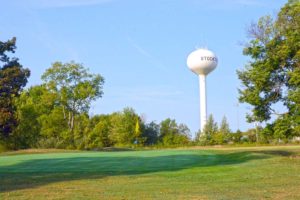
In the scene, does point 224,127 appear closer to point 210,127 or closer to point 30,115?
point 210,127

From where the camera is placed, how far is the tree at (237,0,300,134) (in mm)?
29094

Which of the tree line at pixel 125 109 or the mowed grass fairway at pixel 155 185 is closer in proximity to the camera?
the mowed grass fairway at pixel 155 185

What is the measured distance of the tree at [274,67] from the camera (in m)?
29.1

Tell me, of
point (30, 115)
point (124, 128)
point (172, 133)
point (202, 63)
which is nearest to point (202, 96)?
point (202, 63)

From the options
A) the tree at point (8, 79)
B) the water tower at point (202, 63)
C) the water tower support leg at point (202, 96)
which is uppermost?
the water tower at point (202, 63)

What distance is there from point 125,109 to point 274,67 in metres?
51.6

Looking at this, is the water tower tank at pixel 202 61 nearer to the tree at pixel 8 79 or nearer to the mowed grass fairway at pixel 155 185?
the tree at pixel 8 79

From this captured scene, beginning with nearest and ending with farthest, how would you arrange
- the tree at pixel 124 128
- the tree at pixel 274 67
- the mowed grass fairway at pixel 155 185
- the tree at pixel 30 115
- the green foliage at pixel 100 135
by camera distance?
the mowed grass fairway at pixel 155 185 → the tree at pixel 274 67 → the tree at pixel 30 115 → the green foliage at pixel 100 135 → the tree at pixel 124 128

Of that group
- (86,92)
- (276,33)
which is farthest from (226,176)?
(86,92)

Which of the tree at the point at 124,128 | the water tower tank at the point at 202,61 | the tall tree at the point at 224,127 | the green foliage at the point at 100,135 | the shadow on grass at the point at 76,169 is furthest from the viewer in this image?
the water tower tank at the point at 202,61

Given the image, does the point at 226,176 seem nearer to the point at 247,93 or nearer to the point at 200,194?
the point at 200,194

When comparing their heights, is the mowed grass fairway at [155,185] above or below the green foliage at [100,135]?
below

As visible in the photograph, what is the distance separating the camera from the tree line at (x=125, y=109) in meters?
29.7

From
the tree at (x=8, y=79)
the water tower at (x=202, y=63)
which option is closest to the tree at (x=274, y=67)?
the tree at (x=8, y=79)
